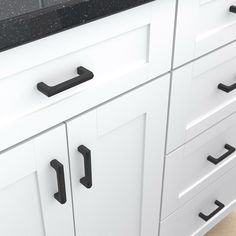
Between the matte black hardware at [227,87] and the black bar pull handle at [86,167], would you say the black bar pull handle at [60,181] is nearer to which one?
the black bar pull handle at [86,167]

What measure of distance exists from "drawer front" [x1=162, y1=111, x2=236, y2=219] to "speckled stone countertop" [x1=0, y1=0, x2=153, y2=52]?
1.48 feet

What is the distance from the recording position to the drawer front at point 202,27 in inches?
32.5

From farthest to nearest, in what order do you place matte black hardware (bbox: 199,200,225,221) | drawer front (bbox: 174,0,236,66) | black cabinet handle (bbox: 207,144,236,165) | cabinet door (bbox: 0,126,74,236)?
1. matte black hardware (bbox: 199,200,225,221)
2. black cabinet handle (bbox: 207,144,236,165)
3. drawer front (bbox: 174,0,236,66)
4. cabinet door (bbox: 0,126,74,236)

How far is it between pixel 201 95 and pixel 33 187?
0.43 metres

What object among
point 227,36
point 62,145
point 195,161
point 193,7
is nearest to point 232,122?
point 195,161

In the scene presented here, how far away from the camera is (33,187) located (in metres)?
0.76

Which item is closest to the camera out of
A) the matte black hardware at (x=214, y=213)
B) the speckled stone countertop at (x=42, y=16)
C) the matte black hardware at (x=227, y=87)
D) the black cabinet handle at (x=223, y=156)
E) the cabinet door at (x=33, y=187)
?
the speckled stone countertop at (x=42, y=16)

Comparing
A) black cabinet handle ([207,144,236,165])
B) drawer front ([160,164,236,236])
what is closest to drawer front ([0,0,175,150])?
black cabinet handle ([207,144,236,165])

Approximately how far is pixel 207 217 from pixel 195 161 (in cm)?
22

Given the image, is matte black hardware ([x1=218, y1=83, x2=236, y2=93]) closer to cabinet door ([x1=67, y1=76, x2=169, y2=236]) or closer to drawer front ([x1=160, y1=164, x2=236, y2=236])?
cabinet door ([x1=67, y1=76, x2=169, y2=236])

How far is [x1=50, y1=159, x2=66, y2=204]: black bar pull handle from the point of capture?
746mm

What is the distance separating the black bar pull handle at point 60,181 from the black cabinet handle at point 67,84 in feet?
0.45

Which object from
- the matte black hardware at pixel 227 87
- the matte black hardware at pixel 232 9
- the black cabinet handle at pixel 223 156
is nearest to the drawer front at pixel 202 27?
the matte black hardware at pixel 232 9

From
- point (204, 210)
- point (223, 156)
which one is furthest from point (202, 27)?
point (204, 210)
